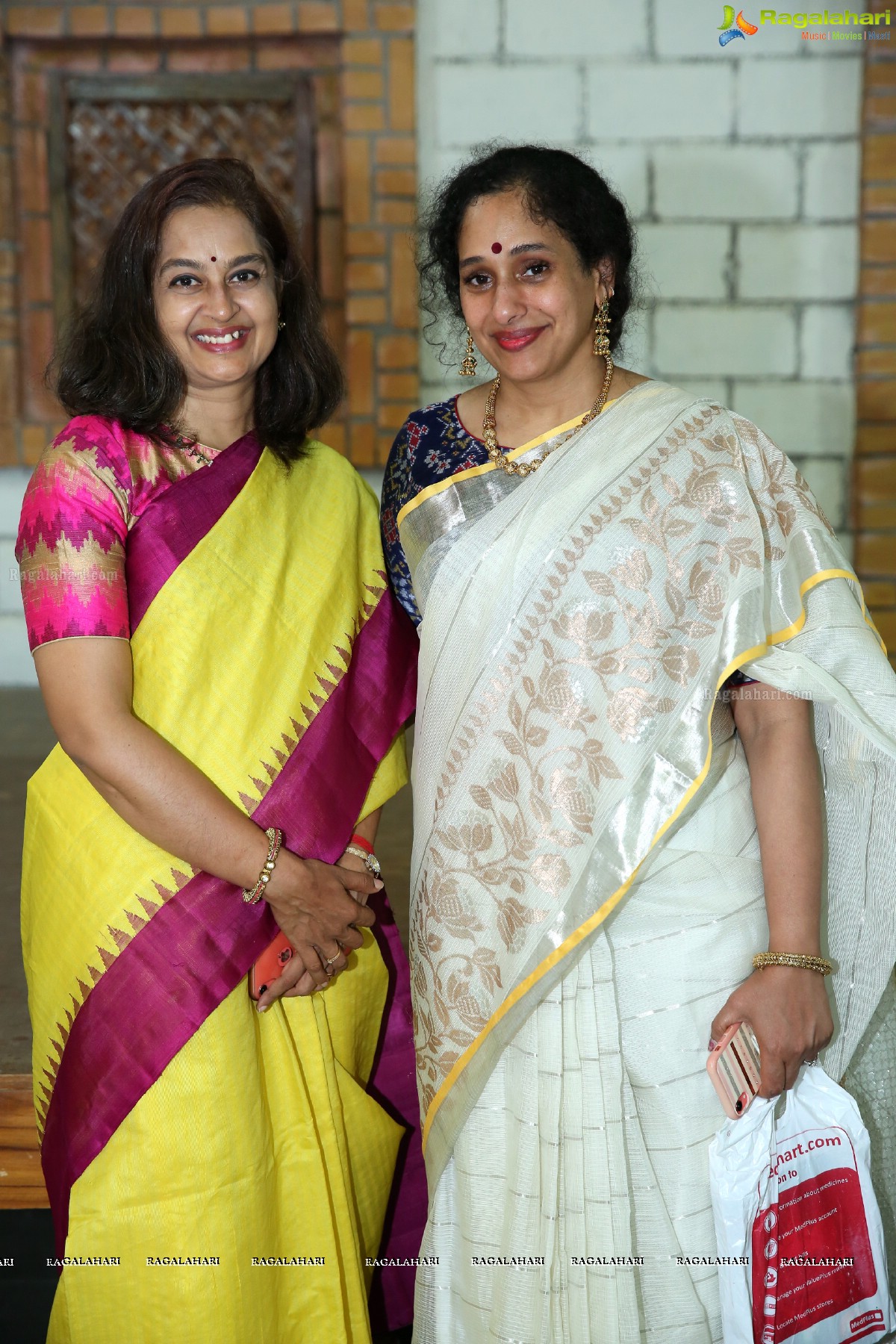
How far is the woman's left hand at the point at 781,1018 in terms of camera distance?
129 cm

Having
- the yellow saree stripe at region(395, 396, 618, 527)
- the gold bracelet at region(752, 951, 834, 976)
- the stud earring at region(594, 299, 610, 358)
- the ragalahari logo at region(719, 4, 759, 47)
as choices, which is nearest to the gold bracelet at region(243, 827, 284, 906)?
the yellow saree stripe at region(395, 396, 618, 527)

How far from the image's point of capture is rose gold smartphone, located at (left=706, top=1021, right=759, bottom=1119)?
1.27 m

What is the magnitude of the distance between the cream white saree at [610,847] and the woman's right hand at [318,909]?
12cm

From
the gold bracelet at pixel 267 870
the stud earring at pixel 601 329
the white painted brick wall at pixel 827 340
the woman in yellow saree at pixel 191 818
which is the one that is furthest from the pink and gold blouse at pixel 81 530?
the white painted brick wall at pixel 827 340

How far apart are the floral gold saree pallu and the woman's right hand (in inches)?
1.4

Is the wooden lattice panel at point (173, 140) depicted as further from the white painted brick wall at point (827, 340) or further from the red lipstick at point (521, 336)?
the red lipstick at point (521, 336)

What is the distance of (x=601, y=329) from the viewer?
1.49 metres

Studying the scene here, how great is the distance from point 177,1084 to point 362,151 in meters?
2.78

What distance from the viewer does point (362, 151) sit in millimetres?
3355

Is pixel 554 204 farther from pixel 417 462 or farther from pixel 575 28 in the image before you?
pixel 575 28

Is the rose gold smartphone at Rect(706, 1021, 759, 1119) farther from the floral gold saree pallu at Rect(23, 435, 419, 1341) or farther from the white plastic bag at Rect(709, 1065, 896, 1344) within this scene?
the floral gold saree pallu at Rect(23, 435, 419, 1341)

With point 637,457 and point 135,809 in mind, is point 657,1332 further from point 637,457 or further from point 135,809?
point 637,457

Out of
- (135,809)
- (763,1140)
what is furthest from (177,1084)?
A: (763,1140)

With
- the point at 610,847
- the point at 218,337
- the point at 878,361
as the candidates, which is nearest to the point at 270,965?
the point at 610,847
